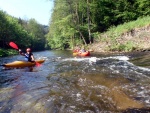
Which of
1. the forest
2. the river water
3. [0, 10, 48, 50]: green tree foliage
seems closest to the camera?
the river water

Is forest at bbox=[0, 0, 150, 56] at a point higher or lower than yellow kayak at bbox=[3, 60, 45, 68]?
higher

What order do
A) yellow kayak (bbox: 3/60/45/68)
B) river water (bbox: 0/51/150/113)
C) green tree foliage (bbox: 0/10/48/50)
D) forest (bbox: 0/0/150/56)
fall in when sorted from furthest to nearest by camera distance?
1. green tree foliage (bbox: 0/10/48/50)
2. forest (bbox: 0/0/150/56)
3. yellow kayak (bbox: 3/60/45/68)
4. river water (bbox: 0/51/150/113)

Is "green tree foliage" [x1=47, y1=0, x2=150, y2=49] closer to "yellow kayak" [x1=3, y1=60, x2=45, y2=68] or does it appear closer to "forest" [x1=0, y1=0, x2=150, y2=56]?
"forest" [x1=0, y1=0, x2=150, y2=56]

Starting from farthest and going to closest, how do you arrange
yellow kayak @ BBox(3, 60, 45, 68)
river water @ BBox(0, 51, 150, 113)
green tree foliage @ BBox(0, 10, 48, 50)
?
green tree foliage @ BBox(0, 10, 48, 50) → yellow kayak @ BBox(3, 60, 45, 68) → river water @ BBox(0, 51, 150, 113)

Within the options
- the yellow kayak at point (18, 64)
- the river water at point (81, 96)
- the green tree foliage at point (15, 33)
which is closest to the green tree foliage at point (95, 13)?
the green tree foliage at point (15, 33)

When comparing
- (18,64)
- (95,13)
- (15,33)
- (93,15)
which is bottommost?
(18,64)

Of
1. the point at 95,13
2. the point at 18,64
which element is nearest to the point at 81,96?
the point at 18,64

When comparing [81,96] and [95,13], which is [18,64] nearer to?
[81,96]

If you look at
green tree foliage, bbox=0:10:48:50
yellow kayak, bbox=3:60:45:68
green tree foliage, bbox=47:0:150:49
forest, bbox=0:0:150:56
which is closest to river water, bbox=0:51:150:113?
yellow kayak, bbox=3:60:45:68

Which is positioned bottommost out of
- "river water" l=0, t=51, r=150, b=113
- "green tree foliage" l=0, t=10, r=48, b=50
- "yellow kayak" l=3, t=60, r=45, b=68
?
"river water" l=0, t=51, r=150, b=113

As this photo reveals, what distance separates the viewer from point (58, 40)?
152 feet

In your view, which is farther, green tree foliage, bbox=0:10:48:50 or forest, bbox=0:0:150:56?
green tree foliage, bbox=0:10:48:50

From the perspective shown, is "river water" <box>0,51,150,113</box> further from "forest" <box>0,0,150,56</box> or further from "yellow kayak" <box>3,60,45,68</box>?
"forest" <box>0,0,150,56</box>

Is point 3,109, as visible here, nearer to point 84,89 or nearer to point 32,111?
point 32,111
